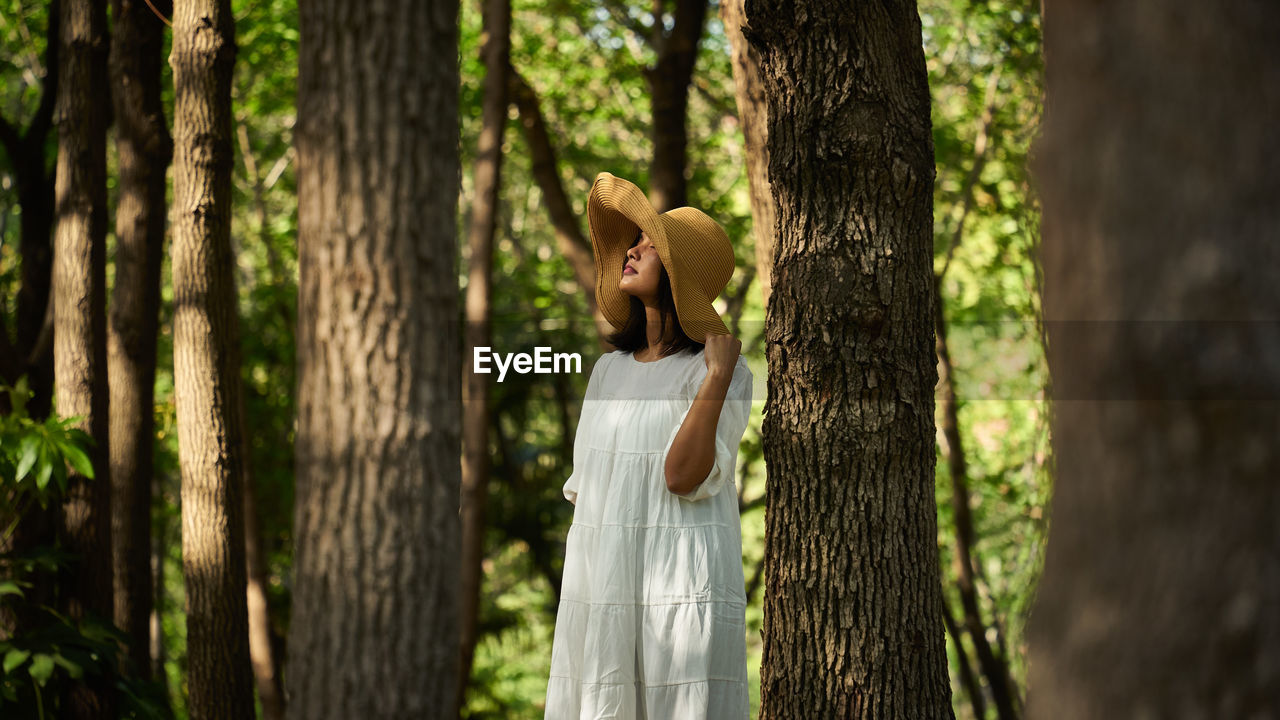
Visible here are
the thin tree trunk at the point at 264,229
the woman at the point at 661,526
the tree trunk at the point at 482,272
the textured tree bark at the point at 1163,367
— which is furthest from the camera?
the thin tree trunk at the point at 264,229

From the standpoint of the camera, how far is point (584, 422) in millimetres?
3340

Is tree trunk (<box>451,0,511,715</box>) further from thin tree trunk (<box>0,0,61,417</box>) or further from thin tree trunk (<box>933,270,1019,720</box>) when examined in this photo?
thin tree trunk (<box>933,270,1019,720</box>)

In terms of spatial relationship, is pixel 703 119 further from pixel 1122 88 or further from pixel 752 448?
pixel 1122 88

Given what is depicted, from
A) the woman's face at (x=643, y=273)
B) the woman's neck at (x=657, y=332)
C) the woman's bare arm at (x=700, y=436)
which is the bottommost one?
the woman's bare arm at (x=700, y=436)

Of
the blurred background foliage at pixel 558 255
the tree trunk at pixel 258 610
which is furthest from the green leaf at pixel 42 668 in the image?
the blurred background foliage at pixel 558 255

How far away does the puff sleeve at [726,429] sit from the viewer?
3086 millimetres

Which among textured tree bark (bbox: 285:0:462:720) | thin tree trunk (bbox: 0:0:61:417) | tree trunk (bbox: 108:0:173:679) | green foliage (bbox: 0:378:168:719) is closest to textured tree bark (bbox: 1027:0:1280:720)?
textured tree bark (bbox: 285:0:462:720)

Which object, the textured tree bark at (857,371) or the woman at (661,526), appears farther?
Result: the woman at (661,526)

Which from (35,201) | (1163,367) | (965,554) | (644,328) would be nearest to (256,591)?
(35,201)

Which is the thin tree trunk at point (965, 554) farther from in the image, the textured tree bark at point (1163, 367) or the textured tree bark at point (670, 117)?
the textured tree bark at point (1163, 367)

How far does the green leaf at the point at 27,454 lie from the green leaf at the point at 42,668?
0.67m

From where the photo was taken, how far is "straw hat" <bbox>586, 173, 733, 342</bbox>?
325 cm

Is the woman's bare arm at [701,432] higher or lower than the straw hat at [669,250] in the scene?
lower

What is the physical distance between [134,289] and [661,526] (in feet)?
11.1
